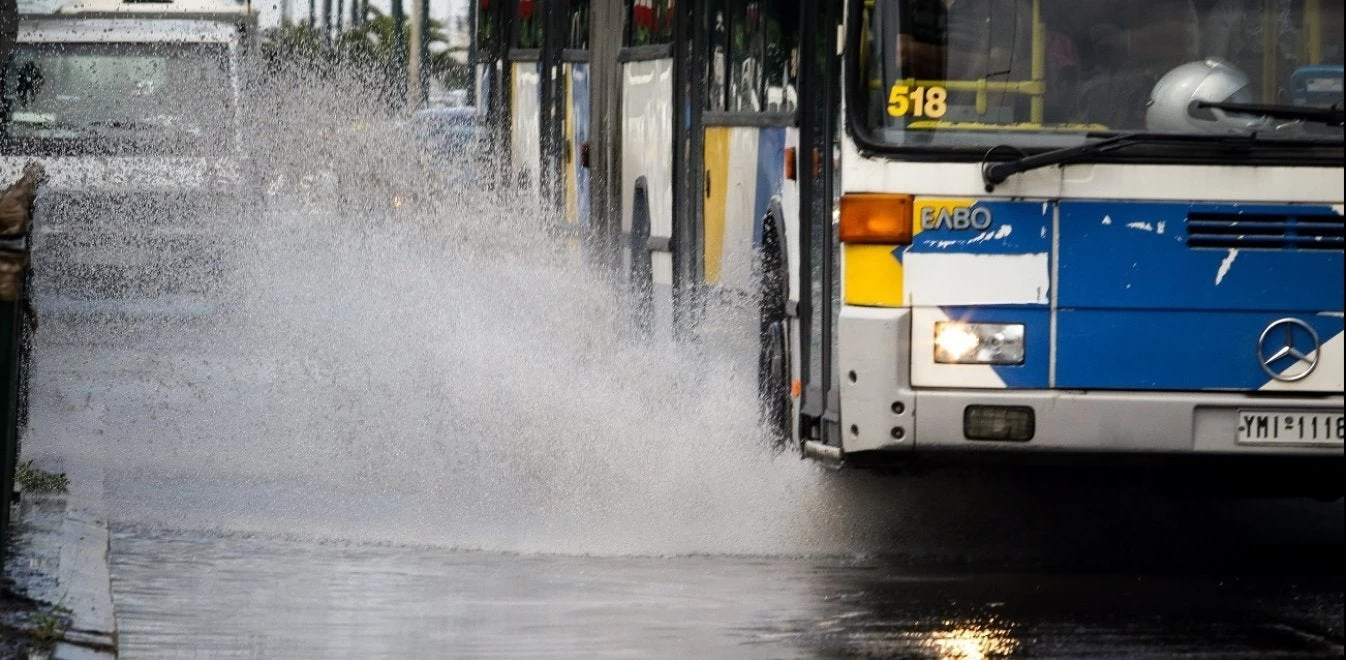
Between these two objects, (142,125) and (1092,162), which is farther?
(142,125)

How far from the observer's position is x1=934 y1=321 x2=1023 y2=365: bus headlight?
8.13 m

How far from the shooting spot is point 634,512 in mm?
9852

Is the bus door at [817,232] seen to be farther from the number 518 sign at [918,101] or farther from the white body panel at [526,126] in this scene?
the white body panel at [526,126]

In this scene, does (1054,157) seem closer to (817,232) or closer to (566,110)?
(817,232)

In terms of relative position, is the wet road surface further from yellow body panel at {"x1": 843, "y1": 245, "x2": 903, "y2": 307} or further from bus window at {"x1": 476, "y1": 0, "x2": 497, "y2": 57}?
bus window at {"x1": 476, "y1": 0, "x2": 497, "y2": 57}

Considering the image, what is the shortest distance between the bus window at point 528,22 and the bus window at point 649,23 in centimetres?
346

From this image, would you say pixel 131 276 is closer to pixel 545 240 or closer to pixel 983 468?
pixel 545 240

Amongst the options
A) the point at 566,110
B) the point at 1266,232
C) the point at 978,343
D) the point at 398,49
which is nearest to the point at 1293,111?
the point at 1266,232

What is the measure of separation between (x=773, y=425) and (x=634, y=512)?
0.71 m

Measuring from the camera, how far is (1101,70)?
812 centimetres

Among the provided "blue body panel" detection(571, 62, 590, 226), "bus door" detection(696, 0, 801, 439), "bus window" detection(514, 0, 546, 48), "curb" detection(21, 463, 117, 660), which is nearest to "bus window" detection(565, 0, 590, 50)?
"blue body panel" detection(571, 62, 590, 226)

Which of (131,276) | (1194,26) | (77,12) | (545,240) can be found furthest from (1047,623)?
(77,12)

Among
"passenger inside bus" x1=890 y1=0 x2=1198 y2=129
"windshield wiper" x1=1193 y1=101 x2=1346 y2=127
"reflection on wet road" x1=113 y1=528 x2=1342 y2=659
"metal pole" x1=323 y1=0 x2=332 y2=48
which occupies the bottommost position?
"reflection on wet road" x1=113 y1=528 x2=1342 y2=659

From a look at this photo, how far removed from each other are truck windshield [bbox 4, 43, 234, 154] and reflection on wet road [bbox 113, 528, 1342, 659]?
1387cm
